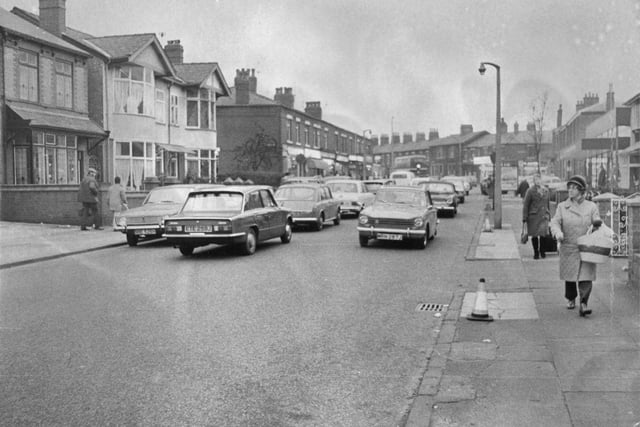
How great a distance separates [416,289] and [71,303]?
16.8ft

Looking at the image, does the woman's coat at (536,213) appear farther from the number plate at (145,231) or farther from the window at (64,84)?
the window at (64,84)

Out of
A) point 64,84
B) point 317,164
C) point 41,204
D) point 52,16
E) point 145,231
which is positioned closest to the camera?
point 145,231

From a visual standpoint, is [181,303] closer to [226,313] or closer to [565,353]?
[226,313]

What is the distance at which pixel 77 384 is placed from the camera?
5820mm

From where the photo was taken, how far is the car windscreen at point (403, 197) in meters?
18.2

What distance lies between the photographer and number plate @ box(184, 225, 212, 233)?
49.0ft

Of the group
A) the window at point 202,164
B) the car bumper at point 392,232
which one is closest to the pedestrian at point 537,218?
the car bumper at point 392,232

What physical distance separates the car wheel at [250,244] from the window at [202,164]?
81.6 ft

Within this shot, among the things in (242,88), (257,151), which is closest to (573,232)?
(257,151)

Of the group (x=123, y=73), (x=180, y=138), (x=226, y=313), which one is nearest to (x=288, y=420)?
(x=226, y=313)

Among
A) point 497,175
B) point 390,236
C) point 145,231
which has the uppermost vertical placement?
point 497,175

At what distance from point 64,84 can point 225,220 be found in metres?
17.9

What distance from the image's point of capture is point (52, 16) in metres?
31.6

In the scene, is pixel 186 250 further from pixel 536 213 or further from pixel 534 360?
pixel 534 360
